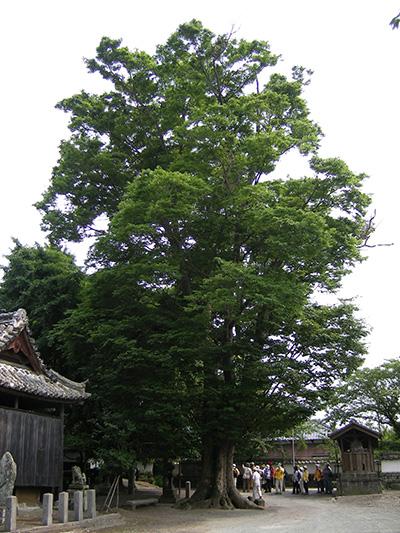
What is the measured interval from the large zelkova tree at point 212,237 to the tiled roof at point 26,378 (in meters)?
2.27

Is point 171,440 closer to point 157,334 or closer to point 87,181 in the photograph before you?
point 157,334

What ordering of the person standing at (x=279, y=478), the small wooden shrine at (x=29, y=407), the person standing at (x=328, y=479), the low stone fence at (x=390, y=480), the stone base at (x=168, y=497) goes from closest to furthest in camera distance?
the small wooden shrine at (x=29, y=407) < the stone base at (x=168, y=497) < the person standing at (x=328, y=479) < the person standing at (x=279, y=478) < the low stone fence at (x=390, y=480)

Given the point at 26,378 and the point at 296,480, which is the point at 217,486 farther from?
the point at 296,480

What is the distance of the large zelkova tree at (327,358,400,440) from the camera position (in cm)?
4231

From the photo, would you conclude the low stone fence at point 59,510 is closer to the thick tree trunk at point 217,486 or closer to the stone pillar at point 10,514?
the stone pillar at point 10,514

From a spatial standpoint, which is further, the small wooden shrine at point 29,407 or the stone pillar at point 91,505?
the small wooden shrine at point 29,407

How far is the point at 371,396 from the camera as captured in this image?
42688 mm

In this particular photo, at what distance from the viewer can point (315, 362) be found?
25141 mm

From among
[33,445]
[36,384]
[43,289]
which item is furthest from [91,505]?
[43,289]

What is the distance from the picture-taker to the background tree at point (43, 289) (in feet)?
97.4

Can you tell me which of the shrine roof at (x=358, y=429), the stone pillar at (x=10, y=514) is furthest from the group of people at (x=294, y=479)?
the stone pillar at (x=10, y=514)

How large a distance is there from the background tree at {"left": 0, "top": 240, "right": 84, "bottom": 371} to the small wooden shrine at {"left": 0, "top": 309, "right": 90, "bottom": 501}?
6.84 m

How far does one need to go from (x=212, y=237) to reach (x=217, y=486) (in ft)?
34.9

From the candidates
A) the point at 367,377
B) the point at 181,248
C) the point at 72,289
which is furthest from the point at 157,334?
the point at 367,377
